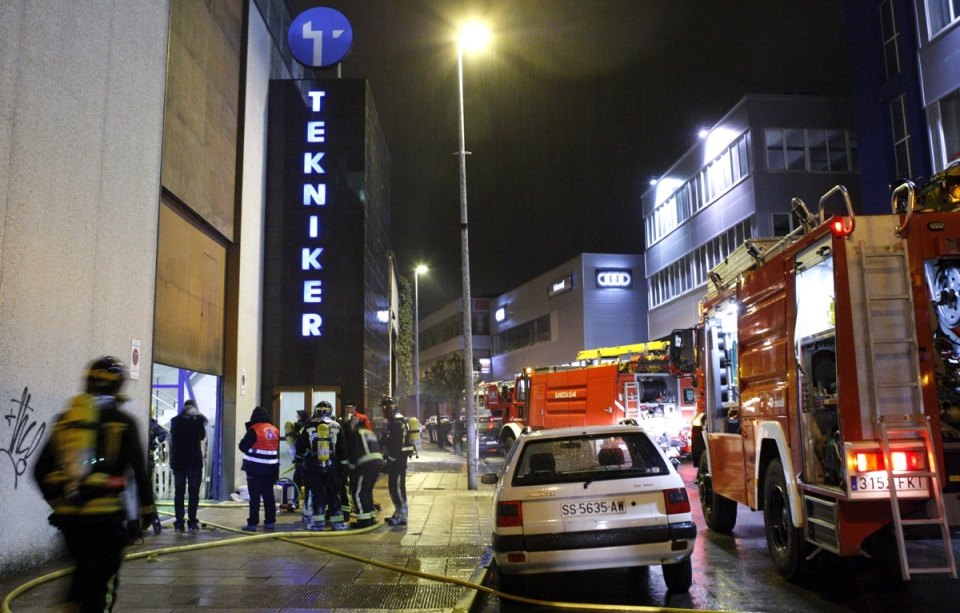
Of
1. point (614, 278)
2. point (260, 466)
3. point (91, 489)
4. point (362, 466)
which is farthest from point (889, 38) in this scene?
point (91, 489)

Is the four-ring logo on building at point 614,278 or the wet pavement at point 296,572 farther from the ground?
the four-ring logo on building at point 614,278

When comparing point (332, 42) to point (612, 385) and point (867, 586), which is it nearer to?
point (612, 385)

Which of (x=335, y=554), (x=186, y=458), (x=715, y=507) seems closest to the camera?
(x=335, y=554)

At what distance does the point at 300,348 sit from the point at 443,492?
5.77m

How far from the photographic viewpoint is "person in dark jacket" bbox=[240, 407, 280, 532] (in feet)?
35.0

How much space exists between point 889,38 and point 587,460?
2159cm

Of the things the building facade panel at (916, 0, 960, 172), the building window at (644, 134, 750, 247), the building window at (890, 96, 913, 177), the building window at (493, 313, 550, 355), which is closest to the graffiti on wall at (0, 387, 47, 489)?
the building facade panel at (916, 0, 960, 172)

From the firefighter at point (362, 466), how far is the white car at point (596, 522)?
4.54 metres

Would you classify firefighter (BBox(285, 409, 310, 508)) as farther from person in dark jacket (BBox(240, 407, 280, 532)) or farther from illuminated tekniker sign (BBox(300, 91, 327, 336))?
illuminated tekniker sign (BBox(300, 91, 327, 336))

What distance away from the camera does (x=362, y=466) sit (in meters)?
10.9

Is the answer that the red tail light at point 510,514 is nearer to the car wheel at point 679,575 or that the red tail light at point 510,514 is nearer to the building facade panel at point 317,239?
the car wheel at point 679,575

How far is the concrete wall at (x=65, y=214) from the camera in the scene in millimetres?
7637

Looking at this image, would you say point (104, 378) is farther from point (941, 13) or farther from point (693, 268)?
point (693, 268)

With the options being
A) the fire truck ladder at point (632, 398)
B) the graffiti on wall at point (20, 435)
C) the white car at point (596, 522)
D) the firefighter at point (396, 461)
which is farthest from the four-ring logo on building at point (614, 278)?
the graffiti on wall at point (20, 435)
